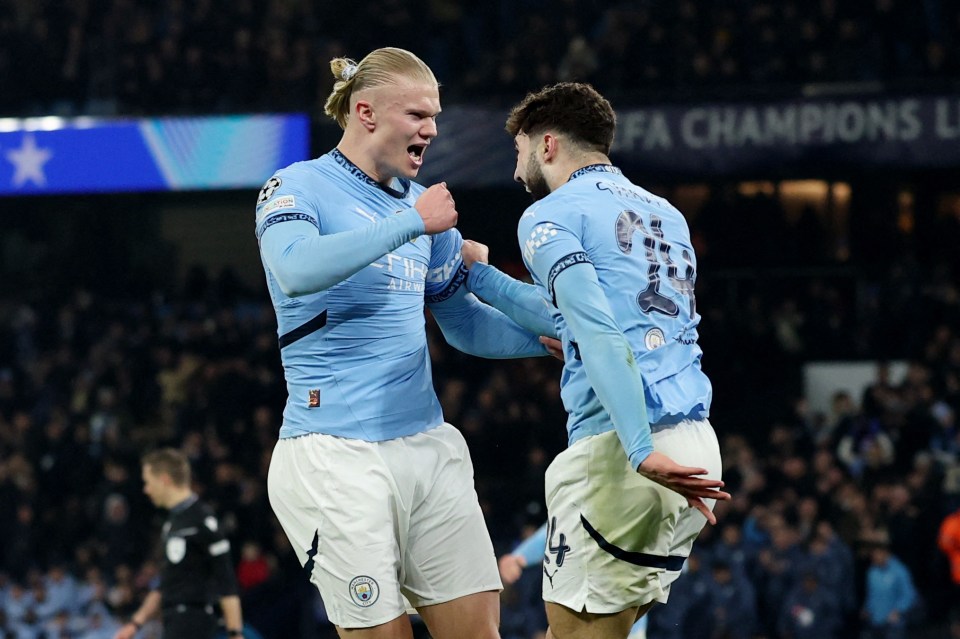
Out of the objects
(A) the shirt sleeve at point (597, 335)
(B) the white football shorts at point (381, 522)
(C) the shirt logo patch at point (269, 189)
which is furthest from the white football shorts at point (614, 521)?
(C) the shirt logo patch at point (269, 189)

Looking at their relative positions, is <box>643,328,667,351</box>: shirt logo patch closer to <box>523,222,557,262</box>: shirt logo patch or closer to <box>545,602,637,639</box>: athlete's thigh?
<box>523,222,557,262</box>: shirt logo patch

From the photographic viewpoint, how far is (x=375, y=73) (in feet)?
13.1

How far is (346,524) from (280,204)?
883mm

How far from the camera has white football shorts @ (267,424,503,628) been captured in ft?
12.4

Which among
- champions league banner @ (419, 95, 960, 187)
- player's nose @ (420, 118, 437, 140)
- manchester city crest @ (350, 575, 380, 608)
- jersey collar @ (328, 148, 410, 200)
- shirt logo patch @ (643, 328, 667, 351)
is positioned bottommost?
manchester city crest @ (350, 575, 380, 608)

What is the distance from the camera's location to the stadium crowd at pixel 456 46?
1585 centimetres

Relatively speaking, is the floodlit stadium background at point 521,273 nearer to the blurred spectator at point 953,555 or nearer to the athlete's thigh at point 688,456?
the blurred spectator at point 953,555

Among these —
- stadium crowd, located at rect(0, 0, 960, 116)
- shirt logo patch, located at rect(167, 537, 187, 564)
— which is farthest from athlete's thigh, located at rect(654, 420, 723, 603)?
stadium crowd, located at rect(0, 0, 960, 116)

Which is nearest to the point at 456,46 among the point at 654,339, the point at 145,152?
the point at 145,152

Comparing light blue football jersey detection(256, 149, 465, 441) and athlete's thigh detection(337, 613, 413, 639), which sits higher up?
light blue football jersey detection(256, 149, 465, 441)

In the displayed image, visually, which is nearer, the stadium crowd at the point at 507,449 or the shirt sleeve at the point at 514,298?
the shirt sleeve at the point at 514,298

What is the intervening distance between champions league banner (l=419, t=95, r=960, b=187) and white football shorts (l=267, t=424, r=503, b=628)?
11542mm

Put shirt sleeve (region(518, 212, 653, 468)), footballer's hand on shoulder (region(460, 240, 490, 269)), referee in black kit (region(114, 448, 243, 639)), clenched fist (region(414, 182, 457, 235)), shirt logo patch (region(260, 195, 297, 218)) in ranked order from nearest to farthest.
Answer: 1. shirt sleeve (region(518, 212, 653, 468))
2. clenched fist (region(414, 182, 457, 235))
3. shirt logo patch (region(260, 195, 297, 218))
4. footballer's hand on shoulder (region(460, 240, 490, 269))
5. referee in black kit (region(114, 448, 243, 639))

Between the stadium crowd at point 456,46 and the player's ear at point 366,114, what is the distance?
11.7 m
